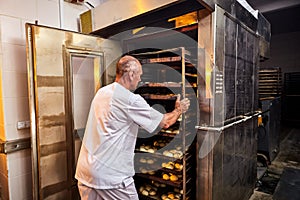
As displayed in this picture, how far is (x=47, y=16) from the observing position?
2012mm

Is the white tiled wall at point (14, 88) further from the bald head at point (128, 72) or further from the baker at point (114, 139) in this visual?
the bald head at point (128, 72)

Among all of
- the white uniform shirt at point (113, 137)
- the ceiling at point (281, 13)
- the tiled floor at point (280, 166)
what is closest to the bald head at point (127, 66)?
the white uniform shirt at point (113, 137)

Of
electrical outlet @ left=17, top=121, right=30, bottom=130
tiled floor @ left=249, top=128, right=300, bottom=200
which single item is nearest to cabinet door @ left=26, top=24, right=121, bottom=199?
electrical outlet @ left=17, top=121, right=30, bottom=130

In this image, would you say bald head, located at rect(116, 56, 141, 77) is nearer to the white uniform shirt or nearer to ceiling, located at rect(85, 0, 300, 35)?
the white uniform shirt

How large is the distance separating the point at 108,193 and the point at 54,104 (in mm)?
891

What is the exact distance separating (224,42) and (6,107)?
6.72 ft

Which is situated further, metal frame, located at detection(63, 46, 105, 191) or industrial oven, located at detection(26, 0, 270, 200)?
metal frame, located at detection(63, 46, 105, 191)

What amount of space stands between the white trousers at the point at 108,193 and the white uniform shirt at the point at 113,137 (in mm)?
52

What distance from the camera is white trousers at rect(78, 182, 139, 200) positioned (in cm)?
146

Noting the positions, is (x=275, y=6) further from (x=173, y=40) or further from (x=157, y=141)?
(x=157, y=141)

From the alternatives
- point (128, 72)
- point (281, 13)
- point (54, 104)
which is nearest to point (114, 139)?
point (128, 72)

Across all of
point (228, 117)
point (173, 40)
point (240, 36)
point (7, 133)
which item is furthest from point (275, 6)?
point (7, 133)

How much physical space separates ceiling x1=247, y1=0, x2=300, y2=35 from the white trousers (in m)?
4.84

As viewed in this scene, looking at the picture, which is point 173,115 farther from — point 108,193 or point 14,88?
point 14,88
